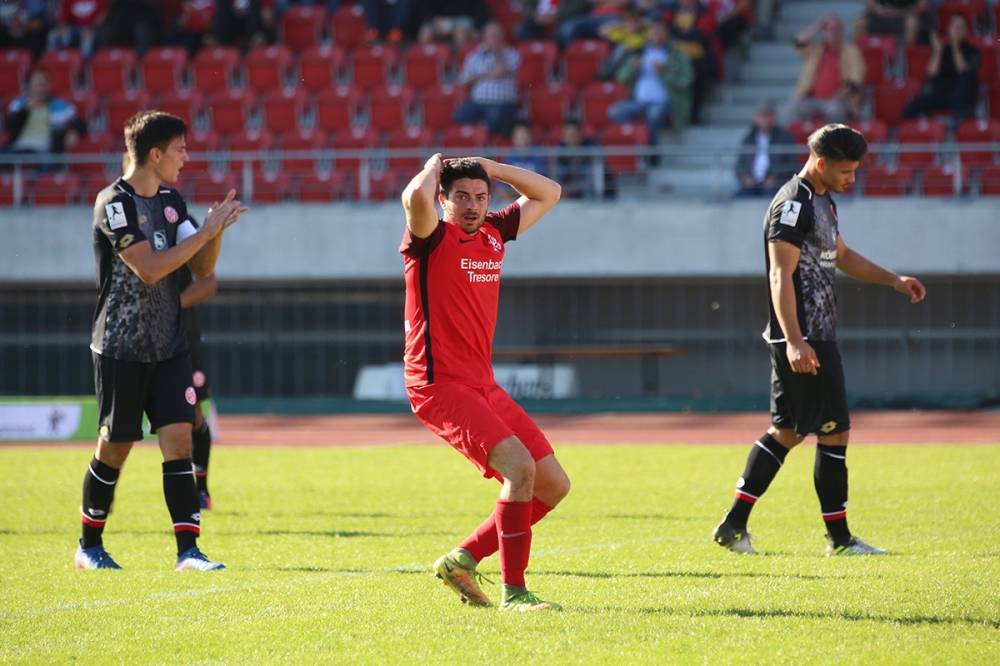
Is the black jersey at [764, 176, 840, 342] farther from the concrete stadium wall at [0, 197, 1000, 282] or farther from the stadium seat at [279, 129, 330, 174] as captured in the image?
the stadium seat at [279, 129, 330, 174]

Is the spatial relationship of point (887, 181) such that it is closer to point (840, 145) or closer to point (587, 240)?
point (587, 240)

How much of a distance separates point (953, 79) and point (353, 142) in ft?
32.1

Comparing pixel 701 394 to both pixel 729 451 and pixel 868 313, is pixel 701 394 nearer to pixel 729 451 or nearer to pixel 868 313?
pixel 868 313

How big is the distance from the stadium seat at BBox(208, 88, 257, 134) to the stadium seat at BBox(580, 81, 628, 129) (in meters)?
6.03

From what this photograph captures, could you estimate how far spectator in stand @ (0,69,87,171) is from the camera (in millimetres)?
20422

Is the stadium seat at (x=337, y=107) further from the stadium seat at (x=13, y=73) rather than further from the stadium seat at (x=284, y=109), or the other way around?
the stadium seat at (x=13, y=73)

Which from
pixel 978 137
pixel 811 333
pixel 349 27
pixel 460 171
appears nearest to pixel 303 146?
pixel 349 27

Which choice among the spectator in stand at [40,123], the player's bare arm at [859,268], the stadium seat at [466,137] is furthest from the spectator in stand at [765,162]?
the spectator in stand at [40,123]

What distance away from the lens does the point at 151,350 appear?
6219 millimetres

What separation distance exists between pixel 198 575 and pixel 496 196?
1318cm

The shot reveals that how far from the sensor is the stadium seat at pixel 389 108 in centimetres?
2089

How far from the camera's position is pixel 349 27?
905 inches

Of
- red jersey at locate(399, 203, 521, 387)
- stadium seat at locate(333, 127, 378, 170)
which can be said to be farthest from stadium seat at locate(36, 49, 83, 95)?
red jersey at locate(399, 203, 521, 387)

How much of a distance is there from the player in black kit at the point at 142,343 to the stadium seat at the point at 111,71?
56.2ft
